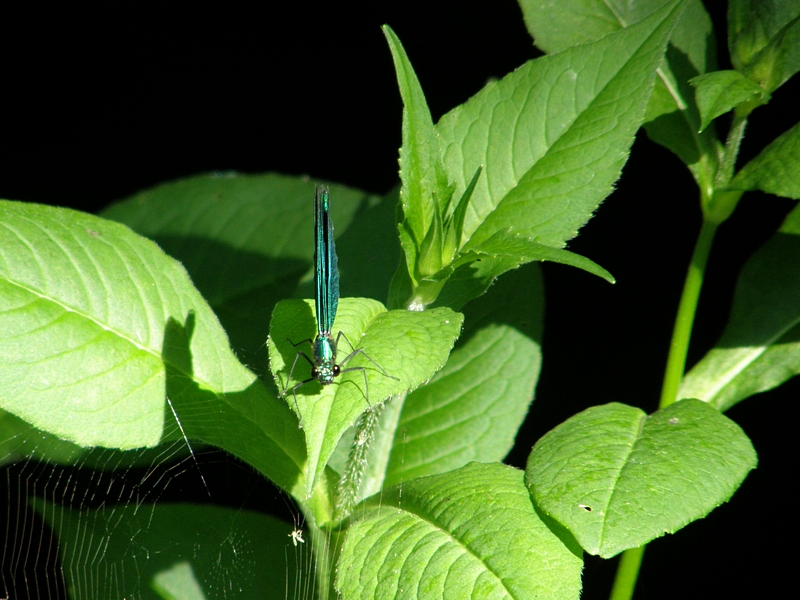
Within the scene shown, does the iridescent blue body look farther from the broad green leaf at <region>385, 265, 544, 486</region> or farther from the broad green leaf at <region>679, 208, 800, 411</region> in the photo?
the broad green leaf at <region>679, 208, 800, 411</region>

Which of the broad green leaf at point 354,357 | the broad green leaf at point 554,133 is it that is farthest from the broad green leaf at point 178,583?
the broad green leaf at point 554,133

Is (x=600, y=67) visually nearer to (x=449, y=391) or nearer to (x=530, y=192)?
(x=530, y=192)

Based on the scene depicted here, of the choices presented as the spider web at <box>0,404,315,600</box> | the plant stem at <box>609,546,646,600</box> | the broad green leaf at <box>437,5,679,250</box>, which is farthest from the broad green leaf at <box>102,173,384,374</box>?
the plant stem at <box>609,546,646,600</box>

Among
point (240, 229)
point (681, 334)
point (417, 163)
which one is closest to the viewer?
point (417, 163)

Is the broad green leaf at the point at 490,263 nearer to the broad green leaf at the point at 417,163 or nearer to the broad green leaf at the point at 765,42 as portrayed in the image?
the broad green leaf at the point at 417,163

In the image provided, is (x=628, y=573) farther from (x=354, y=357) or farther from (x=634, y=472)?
(x=354, y=357)

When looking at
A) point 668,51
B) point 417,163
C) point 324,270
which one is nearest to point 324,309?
point 324,270
